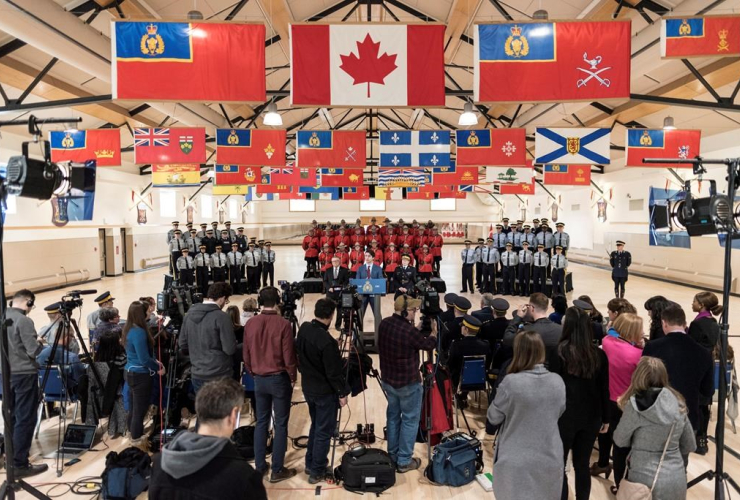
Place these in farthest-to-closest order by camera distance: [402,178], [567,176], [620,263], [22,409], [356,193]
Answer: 1. [356,193]
2. [402,178]
3. [567,176]
4. [620,263]
5. [22,409]

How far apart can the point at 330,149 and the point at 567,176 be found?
6871 millimetres

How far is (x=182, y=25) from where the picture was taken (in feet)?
16.3

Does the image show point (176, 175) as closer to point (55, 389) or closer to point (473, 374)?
point (55, 389)

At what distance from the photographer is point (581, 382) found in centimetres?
336

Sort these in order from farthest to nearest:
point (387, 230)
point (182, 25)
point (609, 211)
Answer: point (609, 211) < point (387, 230) < point (182, 25)

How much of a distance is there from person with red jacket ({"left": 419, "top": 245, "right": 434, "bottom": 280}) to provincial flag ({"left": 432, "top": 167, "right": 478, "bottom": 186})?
7.54 feet

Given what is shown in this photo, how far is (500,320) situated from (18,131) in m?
14.7

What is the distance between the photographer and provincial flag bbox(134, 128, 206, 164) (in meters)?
10.4

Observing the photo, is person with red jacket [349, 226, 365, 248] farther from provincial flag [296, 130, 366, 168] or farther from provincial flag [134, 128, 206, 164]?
provincial flag [134, 128, 206, 164]

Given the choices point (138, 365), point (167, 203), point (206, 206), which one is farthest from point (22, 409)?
point (206, 206)

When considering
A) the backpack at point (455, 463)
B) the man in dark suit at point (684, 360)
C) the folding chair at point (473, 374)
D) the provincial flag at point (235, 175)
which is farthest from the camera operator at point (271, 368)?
the provincial flag at point (235, 175)

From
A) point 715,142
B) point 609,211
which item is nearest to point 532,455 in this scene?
point 715,142

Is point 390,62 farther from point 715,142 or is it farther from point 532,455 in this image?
point 715,142

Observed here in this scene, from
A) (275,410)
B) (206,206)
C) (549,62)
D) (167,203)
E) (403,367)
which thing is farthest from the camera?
(206,206)
